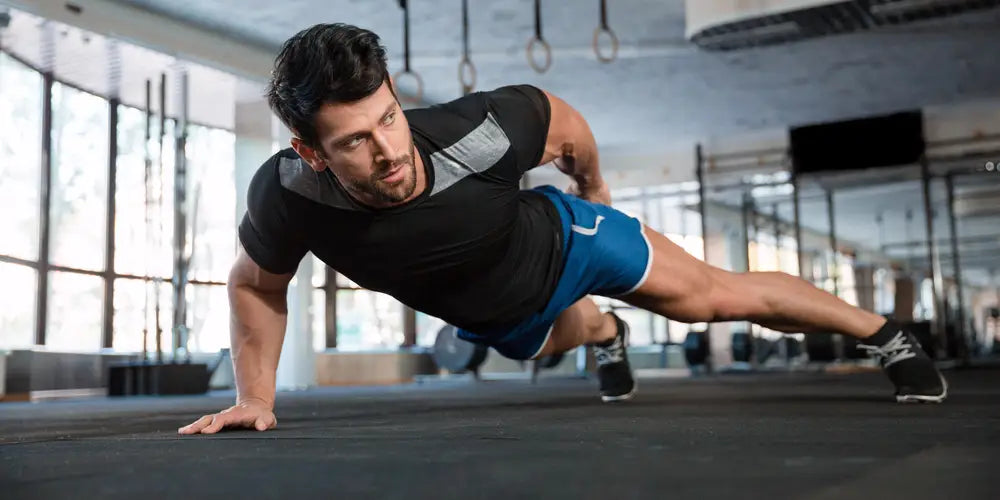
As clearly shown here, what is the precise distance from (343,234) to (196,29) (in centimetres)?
491

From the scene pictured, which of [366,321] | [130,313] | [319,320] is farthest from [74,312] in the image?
[366,321]

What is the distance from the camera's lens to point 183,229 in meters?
6.02

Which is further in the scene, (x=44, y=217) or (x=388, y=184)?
(x=44, y=217)

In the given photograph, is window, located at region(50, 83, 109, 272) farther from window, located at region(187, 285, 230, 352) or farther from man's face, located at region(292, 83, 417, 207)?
man's face, located at region(292, 83, 417, 207)

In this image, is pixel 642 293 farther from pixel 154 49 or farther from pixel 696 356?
pixel 696 356

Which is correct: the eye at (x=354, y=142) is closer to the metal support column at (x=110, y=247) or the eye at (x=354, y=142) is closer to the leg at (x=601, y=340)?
the leg at (x=601, y=340)

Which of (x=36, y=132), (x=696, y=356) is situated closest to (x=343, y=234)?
(x=36, y=132)

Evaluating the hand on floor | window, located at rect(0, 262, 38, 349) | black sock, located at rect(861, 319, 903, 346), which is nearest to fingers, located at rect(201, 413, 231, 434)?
the hand on floor

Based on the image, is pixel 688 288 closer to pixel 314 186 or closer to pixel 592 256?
pixel 592 256

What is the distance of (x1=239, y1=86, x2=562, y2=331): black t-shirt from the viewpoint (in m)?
1.63

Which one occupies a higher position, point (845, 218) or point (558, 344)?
point (845, 218)

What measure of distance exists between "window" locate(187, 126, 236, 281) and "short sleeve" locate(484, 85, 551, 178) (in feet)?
21.0

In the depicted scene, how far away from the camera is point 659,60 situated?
6730 millimetres

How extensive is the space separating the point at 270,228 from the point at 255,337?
0.88 ft
